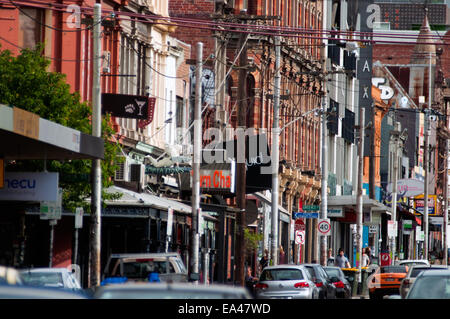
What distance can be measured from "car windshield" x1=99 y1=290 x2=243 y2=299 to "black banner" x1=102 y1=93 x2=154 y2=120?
25.3 meters

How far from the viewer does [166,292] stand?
1234 centimetres

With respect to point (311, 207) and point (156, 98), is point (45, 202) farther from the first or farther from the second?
point (311, 207)

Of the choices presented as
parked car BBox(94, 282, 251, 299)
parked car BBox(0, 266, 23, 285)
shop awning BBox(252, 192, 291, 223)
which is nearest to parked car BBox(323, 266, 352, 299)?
shop awning BBox(252, 192, 291, 223)

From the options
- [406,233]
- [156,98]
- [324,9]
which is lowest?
[406,233]

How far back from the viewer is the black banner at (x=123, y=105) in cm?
3775

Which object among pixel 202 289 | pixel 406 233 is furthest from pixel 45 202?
pixel 406 233

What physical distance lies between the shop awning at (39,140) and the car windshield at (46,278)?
10.8 ft

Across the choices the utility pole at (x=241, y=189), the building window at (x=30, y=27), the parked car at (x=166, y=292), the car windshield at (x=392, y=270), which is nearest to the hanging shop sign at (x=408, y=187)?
the car windshield at (x=392, y=270)

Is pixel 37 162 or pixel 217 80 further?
pixel 217 80

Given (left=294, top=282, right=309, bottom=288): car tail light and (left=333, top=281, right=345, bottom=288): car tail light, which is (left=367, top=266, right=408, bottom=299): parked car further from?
(left=294, top=282, right=309, bottom=288): car tail light

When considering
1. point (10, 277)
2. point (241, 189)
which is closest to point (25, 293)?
point (10, 277)

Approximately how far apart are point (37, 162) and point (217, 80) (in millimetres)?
21272

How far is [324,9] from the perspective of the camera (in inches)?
2908

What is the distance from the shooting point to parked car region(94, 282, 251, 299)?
1232cm
